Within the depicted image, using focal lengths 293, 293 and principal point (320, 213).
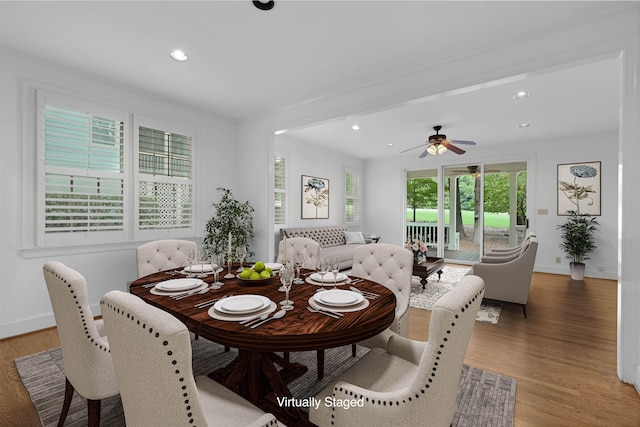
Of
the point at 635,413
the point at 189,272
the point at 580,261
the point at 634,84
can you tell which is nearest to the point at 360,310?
the point at 189,272

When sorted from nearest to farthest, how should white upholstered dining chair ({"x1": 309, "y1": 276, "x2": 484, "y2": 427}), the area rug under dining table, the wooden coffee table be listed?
white upholstered dining chair ({"x1": 309, "y1": 276, "x2": 484, "y2": 427})
the area rug under dining table
the wooden coffee table

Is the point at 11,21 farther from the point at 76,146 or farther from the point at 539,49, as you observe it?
the point at 539,49

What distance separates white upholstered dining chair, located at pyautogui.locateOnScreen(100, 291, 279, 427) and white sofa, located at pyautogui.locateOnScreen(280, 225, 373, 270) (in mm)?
4016

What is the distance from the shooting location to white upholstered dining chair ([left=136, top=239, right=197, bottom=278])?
2.63 m

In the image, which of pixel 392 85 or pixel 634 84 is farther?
pixel 392 85

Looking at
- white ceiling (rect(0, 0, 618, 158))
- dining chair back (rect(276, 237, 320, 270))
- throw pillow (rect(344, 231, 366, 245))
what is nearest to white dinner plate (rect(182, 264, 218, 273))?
dining chair back (rect(276, 237, 320, 270))

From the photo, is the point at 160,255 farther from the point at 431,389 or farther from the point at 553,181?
the point at 553,181

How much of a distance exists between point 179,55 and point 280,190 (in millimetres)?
3174

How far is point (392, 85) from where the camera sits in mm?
3189

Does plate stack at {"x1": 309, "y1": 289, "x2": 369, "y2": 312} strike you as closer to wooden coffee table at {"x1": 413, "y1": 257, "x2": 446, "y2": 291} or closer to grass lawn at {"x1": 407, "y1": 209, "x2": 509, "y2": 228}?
wooden coffee table at {"x1": 413, "y1": 257, "x2": 446, "y2": 291}

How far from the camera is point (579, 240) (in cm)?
533


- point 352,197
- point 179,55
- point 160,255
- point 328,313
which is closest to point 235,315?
point 328,313

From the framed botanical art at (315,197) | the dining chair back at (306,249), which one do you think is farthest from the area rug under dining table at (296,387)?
the framed botanical art at (315,197)

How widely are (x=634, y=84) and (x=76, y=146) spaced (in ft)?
16.1
